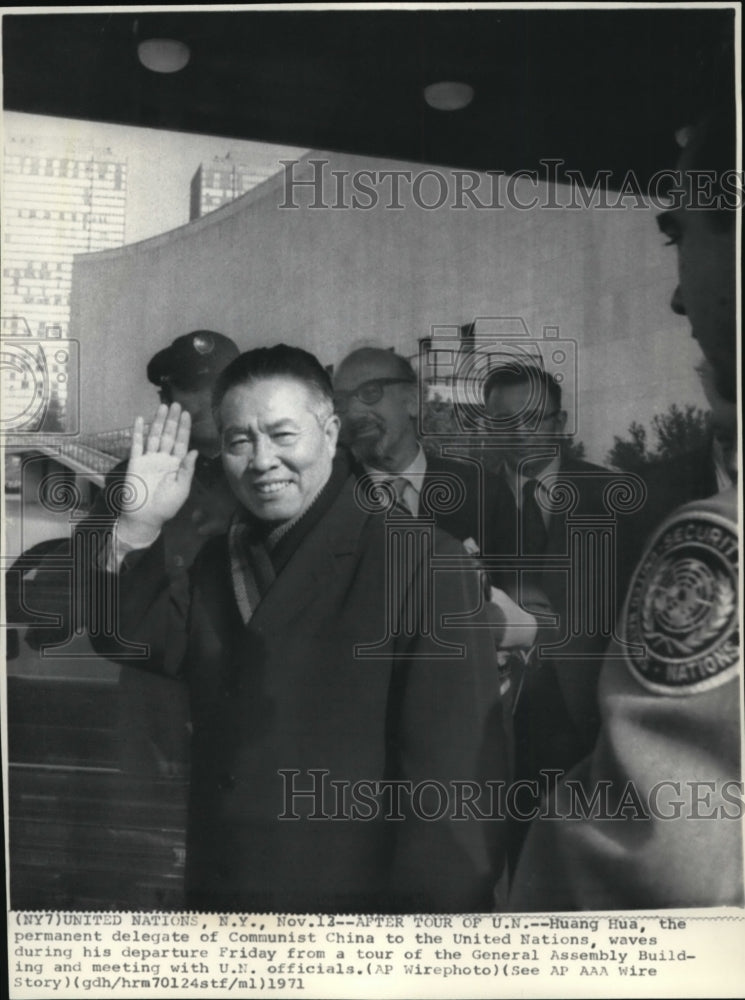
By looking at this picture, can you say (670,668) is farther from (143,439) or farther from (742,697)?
(143,439)

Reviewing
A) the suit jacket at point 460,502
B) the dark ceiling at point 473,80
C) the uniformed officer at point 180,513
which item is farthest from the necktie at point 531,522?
the dark ceiling at point 473,80

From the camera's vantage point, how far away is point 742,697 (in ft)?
11.4

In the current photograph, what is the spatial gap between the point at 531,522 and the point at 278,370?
3.43 ft

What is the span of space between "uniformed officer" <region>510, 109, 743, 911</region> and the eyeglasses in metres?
1.06

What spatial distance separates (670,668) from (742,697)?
279 mm

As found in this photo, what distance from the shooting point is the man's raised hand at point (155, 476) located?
11.7ft

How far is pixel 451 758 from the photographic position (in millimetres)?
3504

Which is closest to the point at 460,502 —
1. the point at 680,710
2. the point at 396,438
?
the point at 396,438

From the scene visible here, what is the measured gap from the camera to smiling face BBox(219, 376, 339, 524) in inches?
139

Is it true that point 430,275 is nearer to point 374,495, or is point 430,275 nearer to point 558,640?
point 374,495

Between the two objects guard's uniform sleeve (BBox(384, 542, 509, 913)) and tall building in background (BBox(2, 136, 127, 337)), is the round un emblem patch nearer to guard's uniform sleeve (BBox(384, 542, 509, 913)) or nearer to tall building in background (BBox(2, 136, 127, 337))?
guard's uniform sleeve (BBox(384, 542, 509, 913))

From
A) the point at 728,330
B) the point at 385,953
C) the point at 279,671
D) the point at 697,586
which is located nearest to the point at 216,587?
the point at 279,671

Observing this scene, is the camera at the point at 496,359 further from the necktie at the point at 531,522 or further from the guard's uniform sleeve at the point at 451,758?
the guard's uniform sleeve at the point at 451,758

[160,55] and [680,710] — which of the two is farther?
[160,55]
